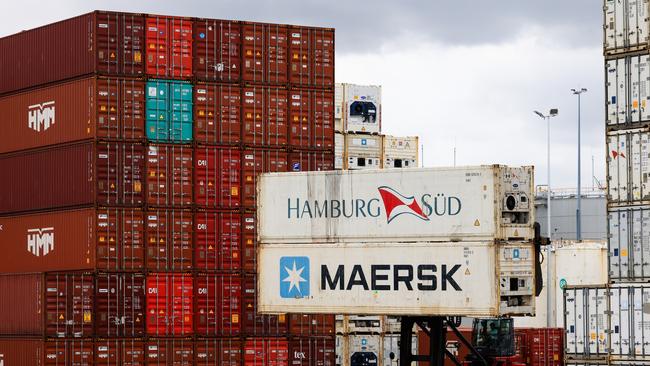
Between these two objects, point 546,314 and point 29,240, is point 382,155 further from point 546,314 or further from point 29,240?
point 546,314

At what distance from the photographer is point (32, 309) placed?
155 ft

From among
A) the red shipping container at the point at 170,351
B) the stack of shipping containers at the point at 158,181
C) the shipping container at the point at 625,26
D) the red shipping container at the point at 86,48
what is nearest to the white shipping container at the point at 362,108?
the stack of shipping containers at the point at 158,181

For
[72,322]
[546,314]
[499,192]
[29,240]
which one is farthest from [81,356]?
[546,314]

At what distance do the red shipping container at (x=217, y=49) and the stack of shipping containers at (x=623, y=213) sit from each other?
14792 mm

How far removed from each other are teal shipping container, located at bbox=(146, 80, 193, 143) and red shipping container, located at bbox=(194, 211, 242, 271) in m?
3.05

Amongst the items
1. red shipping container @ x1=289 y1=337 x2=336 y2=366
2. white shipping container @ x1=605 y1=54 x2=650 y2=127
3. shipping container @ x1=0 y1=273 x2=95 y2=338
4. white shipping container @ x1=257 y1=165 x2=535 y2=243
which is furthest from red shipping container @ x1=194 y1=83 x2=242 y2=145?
white shipping container @ x1=605 y1=54 x2=650 y2=127

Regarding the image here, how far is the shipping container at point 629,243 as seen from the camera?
126ft

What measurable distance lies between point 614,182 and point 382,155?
2184cm

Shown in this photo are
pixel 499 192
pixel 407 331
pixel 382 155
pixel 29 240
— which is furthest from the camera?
pixel 382 155

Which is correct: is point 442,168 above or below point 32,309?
above

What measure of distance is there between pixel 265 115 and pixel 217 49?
119 inches

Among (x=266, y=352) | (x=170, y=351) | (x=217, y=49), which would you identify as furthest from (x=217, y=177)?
(x=266, y=352)

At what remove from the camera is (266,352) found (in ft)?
158

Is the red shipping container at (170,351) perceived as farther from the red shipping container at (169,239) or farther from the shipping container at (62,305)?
the red shipping container at (169,239)
